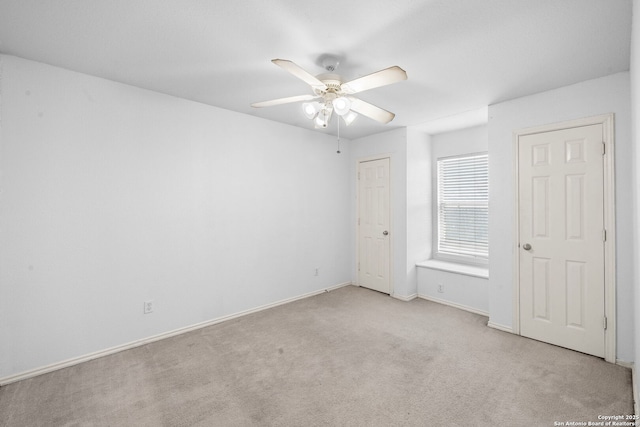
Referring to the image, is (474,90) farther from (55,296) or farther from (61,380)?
(61,380)

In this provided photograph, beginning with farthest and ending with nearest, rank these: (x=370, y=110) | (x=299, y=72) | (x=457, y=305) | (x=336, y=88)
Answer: (x=457, y=305) → (x=370, y=110) → (x=336, y=88) → (x=299, y=72)

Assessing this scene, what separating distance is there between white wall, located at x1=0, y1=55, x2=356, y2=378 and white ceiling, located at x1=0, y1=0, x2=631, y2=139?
0.36 metres

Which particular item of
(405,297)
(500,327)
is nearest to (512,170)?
(500,327)

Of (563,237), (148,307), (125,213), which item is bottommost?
(148,307)

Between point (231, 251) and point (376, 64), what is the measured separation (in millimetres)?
2551

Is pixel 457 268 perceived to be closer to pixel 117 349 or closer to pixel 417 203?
pixel 417 203

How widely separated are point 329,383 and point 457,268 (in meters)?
2.65

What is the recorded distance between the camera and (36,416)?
6.15 ft

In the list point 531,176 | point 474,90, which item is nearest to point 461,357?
point 531,176

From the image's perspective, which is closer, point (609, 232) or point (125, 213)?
point (609, 232)

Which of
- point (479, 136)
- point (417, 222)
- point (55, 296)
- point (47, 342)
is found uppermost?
point (479, 136)

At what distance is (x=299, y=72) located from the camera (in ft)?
6.02

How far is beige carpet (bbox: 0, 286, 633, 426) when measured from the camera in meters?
1.87

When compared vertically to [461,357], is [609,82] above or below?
above
